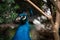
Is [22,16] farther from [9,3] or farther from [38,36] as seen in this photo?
[38,36]

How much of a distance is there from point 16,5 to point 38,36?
0.66m

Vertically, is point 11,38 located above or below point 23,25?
below

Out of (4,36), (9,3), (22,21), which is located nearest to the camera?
(9,3)

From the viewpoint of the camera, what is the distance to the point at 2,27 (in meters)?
1.96

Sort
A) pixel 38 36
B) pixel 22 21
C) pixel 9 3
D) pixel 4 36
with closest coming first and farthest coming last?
pixel 9 3 → pixel 22 21 → pixel 4 36 → pixel 38 36

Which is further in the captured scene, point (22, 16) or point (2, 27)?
point (2, 27)

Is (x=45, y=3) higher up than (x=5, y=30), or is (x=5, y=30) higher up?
(x=45, y=3)

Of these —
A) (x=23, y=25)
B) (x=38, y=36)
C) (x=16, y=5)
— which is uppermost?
(x=16, y=5)

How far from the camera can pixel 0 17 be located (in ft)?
5.37

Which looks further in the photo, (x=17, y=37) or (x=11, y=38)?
(x=11, y=38)

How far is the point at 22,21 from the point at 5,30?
0.30m

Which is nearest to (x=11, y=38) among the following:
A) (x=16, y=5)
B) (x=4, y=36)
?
(x=4, y=36)

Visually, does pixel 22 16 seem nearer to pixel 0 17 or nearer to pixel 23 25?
pixel 23 25

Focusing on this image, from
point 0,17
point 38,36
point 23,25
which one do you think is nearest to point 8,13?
point 0,17
